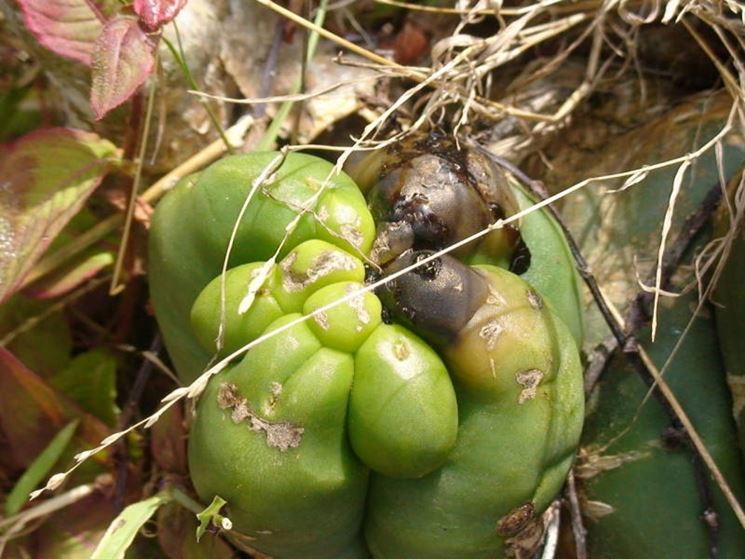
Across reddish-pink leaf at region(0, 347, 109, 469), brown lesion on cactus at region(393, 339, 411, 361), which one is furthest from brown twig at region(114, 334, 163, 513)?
brown lesion on cactus at region(393, 339, 411, 361)

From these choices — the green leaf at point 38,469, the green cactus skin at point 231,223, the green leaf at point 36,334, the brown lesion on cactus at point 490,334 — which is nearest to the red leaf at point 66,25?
the green cactus skin at point 231,223

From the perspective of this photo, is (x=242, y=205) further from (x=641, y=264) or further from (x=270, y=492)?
(x=641, y=264)

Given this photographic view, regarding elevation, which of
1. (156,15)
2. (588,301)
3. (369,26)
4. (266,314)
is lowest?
(588,301)

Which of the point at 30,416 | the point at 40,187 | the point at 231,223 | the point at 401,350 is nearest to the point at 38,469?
the point at 30,416

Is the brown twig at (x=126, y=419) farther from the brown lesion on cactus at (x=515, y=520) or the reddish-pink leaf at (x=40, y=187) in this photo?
the brown lesion on cactus at (x=515, y=520)

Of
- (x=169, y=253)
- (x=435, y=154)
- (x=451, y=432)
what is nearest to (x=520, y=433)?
(x=451, y=432)

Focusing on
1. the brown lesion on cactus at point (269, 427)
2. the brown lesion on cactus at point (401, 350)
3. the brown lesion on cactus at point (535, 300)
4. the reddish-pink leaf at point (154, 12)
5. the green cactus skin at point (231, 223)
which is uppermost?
the reddish-pink leaf at point (154, 12)

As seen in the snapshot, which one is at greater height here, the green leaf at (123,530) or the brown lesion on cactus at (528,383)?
the brown lesion on cactus at (528,383)
